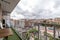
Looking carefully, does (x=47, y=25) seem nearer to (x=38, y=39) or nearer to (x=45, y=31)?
(x=45, y=31)

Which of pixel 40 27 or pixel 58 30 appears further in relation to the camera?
pixel 40 27

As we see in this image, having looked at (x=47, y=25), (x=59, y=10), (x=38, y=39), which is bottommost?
(x=38, y=39)

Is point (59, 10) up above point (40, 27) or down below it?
above

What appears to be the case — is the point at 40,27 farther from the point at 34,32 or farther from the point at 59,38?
the point at 59,38

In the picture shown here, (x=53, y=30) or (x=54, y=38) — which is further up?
(x=53, y=30)

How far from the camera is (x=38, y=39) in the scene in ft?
8.15

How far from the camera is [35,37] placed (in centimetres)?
264

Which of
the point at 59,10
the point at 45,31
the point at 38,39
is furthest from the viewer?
the point at 59,10

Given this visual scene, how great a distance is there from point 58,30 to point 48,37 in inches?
17.8

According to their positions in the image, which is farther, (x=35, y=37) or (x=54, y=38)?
(x=35, y=37)

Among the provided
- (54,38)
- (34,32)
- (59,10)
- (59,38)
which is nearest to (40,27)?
(34,32)

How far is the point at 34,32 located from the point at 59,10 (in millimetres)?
17594

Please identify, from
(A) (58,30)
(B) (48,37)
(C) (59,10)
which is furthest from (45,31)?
(C) (59,10)

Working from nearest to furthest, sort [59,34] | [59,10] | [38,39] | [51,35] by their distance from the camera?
[59,34] → [51,35] → [38,39] → [59,10]
